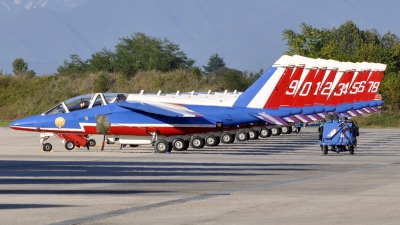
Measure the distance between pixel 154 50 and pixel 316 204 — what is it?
271 ft

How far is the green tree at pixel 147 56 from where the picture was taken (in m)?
89.1

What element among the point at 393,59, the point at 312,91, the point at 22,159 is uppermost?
the point at 393,59

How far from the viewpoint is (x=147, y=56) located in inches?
3696

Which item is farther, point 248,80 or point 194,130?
point 248,80

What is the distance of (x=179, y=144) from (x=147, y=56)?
63.8m

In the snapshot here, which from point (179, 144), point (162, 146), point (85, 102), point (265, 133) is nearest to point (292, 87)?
point (179, 144)

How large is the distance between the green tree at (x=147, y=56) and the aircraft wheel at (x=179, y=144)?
53.2m

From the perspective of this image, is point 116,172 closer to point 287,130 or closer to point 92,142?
point 92,142

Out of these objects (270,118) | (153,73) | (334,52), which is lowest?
(270,118)

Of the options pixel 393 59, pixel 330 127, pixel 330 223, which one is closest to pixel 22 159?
pixel 330 127

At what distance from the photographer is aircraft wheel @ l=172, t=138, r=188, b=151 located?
Answer: 3075cm

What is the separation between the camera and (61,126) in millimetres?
30594

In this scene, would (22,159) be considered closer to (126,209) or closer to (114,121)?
(114,121)

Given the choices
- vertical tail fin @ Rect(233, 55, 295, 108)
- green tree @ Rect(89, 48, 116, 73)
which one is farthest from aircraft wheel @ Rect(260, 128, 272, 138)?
green tree @ Rect(89, 48, 116, 73)
